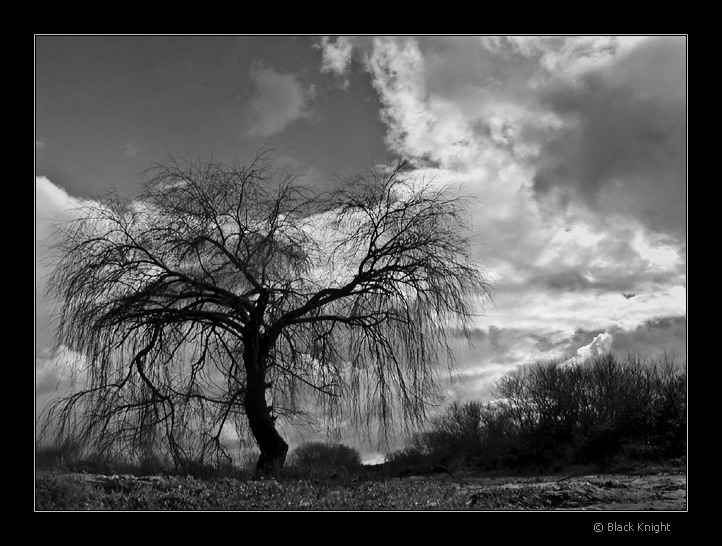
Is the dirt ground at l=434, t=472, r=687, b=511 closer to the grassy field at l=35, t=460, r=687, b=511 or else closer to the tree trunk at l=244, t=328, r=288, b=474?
the grassy field at l=35, t=460, r=687, b=511

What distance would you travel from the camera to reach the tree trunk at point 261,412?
12.4 meters

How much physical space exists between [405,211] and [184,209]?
14.9 ft

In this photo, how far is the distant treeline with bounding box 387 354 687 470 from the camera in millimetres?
18734

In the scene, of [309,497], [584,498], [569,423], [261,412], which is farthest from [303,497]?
[569,423]

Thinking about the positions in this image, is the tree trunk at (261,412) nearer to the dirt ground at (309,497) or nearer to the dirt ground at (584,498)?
the dirt ground at (309,497)

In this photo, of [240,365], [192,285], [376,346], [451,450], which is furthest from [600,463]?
[192,285]

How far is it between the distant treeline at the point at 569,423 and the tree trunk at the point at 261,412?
6584mm

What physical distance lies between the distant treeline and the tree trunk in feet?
21.6

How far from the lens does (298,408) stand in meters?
12.5

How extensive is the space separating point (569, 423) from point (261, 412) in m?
16.1

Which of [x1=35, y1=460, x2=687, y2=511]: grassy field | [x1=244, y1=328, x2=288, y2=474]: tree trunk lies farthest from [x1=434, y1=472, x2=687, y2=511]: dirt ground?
[x1=244, y1=328, x2=288, y2=474]: tree trunk

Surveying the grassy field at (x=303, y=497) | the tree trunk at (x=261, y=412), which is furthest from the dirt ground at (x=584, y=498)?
the tree trunk at (x=261, y=412)

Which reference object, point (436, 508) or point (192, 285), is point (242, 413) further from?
point (436, 508)

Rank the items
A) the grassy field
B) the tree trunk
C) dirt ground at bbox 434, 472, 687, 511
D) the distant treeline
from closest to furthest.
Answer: the grassy field → dirt ground at bbox 434, 472, 687, 511 → the tree trunk → the distant treeline
